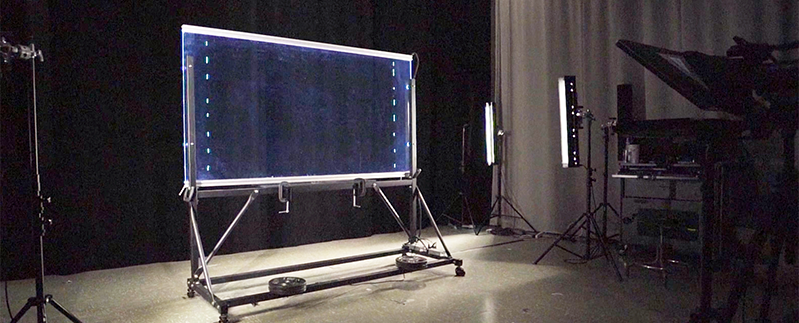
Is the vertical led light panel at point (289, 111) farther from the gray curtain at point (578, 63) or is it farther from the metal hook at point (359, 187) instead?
the gray curtain at point (578, 63)

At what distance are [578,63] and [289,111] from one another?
3148 millimetres

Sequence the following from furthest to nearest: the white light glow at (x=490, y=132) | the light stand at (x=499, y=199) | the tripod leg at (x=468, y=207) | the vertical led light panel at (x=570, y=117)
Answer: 1. the tripod leg at (x=468, y=207)
2. the light stand at (x=499, y=199)
3. the white light glow at (x=490, y=132)
4. the vertical led light panel at (x=570, y=117)

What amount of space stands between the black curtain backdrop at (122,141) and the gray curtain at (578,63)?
190 centimetres

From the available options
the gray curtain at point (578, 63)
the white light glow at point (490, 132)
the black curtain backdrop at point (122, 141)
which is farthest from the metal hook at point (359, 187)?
the gray curtain at point (578, 63)

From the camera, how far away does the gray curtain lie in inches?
157

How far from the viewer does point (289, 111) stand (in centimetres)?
305

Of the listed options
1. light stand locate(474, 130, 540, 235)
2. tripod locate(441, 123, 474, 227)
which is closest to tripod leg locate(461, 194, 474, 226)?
tripod locate(441, 123, 474, 227)

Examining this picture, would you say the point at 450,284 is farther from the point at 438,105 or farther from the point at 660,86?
the point at 438,105

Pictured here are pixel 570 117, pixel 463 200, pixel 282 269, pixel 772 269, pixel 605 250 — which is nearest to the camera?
pixel 772 269

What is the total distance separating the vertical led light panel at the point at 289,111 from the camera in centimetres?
279

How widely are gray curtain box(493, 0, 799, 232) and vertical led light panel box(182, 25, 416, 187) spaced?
7.08ft

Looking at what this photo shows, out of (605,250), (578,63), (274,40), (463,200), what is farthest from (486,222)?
(274,40)

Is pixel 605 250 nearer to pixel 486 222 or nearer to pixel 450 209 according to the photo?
pixel 486 222

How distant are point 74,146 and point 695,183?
14.3 feet
